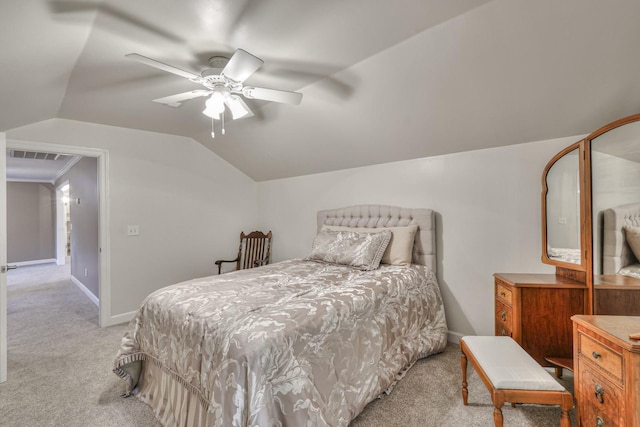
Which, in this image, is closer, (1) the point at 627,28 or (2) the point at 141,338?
(1) the point at 627,28

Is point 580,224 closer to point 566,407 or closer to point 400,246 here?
point 566,407

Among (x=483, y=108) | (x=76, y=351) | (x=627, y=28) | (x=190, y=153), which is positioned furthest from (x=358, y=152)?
(x=76, y=351)

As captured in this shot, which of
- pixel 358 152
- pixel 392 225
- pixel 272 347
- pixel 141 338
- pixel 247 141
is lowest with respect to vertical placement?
pixel 141 338

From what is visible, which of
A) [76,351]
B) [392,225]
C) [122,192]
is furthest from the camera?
[122,192]

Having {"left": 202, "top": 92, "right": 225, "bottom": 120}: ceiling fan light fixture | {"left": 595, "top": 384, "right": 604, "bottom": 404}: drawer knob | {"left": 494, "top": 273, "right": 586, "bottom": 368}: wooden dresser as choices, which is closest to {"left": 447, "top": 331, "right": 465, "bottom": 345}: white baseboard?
{"left": 494, "top": 273, "right": 586, "bottom": 368}: wooden dresser

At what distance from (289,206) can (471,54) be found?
3020 mm

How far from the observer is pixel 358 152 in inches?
129

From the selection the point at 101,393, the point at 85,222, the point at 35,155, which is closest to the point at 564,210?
the point at 101,393

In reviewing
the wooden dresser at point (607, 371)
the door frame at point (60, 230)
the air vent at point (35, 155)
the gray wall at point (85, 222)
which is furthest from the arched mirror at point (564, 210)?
the door frame at point (60, 230)

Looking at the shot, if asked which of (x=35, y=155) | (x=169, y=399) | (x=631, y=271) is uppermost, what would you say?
(x=35, y=155)

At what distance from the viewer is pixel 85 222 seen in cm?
480

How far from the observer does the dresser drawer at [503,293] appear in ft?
6.98

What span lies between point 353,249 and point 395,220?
2.12ft

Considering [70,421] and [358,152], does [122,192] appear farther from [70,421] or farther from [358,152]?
[358,152]
